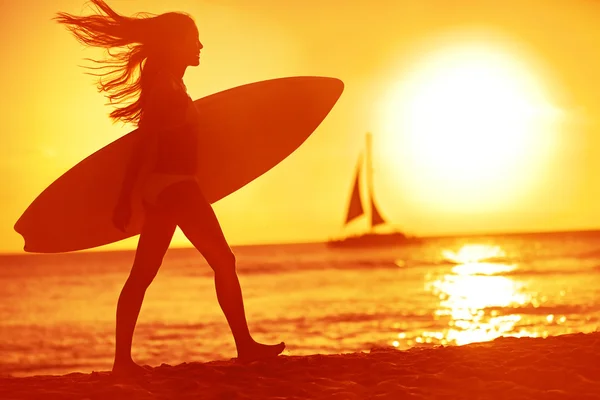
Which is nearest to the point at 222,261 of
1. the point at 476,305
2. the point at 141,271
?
the point at 141,271

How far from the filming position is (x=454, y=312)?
86.7 feet

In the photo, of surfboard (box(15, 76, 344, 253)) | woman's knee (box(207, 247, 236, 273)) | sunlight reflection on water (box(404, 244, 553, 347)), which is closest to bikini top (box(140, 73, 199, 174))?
woman's knee (box(207, 247, 236, 273))

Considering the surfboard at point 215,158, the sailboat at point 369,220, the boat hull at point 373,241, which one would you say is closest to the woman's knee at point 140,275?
the surfboard at point 215,158

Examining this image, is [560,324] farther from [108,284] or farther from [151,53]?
[108,284]

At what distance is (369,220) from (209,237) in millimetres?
72238

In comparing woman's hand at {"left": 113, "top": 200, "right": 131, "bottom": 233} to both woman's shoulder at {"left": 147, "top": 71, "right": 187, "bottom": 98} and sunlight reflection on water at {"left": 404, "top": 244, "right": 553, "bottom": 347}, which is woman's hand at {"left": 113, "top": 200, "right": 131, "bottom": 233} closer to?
woman's shoulder at {"left": 147, "top": 71, "right": 187, "bottom": 98}

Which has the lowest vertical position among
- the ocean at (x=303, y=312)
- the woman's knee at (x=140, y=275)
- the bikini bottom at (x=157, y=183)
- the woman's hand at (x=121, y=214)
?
the woman's knee at (x=140, y=275)

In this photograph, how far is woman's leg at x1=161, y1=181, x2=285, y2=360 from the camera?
5.01 metres

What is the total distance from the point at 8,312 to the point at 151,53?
106 feet

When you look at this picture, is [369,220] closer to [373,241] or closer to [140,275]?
[373,241]

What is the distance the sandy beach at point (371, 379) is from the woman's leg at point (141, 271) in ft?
0.98

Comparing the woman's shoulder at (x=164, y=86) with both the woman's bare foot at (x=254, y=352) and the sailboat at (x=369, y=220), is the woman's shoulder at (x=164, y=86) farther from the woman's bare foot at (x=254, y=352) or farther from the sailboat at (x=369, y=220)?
the sailboat at (x=369, y=220)

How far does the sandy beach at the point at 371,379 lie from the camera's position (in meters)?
4.56

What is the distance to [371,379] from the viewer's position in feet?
16.2
